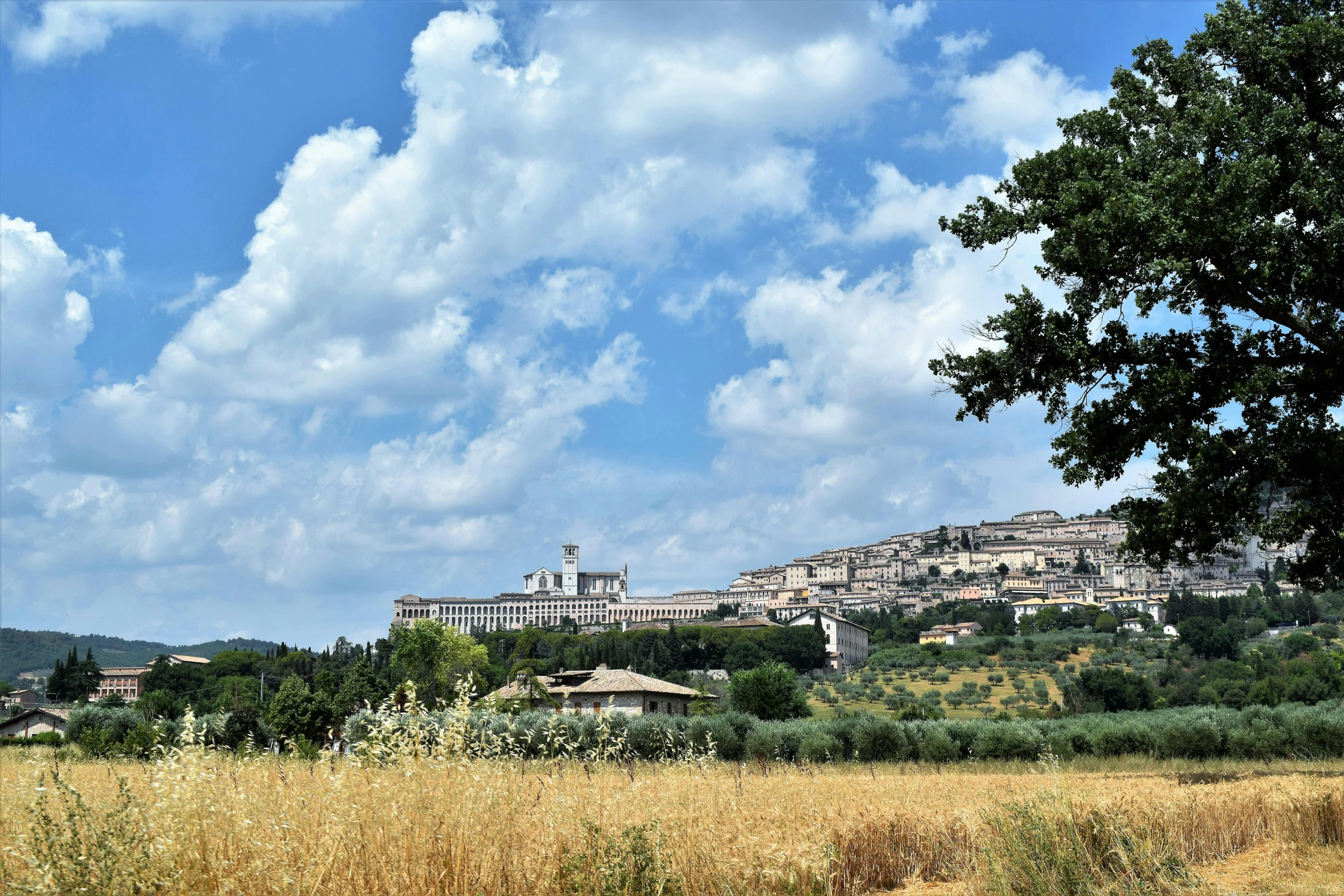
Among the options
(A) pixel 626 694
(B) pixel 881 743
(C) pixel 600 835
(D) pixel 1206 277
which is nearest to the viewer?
(C) pixel 600 835

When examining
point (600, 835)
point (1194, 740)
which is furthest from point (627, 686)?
point (600, 835)

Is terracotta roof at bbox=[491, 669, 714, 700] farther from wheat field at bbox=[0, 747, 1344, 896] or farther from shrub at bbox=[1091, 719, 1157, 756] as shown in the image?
wheat field at bbox=[0, 747, 1344, 896]

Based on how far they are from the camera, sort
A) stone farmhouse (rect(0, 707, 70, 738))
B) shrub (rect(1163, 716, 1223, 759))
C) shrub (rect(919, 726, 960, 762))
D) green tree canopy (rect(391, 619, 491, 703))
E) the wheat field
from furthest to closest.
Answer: green tree canopy (rect(391, 619, 491, 703)) → stone farmhouse (rect(0, 707, 70, 738)) → shrub (rect(919, 726, 960, 762)) → shrub (rect(1163, 716, 1223, 759)) → the wheat field

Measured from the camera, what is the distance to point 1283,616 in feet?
388

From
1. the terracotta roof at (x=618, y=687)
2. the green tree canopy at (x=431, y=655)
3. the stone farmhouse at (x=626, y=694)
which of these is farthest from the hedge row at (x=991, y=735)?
the green tree canopy at (x=431, y=655)

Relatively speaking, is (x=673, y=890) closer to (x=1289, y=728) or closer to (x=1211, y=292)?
(x=1211, y=292)

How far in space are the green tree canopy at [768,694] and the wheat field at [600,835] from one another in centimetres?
3694

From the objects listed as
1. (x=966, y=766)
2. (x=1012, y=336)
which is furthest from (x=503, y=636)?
(x=1012, y=336)

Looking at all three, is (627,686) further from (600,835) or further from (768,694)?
(600,835)

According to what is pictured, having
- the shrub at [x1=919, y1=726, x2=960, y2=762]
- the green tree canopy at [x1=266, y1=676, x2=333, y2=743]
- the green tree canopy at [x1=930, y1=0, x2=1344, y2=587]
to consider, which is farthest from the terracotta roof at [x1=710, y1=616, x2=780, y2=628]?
the green tree canopy at [x1=930, y1=0, x2=1344, y2=587]

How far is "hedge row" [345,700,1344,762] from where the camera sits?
81.2 feet

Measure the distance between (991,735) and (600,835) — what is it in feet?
79.5

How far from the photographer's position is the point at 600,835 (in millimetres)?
6656

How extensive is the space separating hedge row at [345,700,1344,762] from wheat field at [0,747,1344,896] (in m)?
14.3
